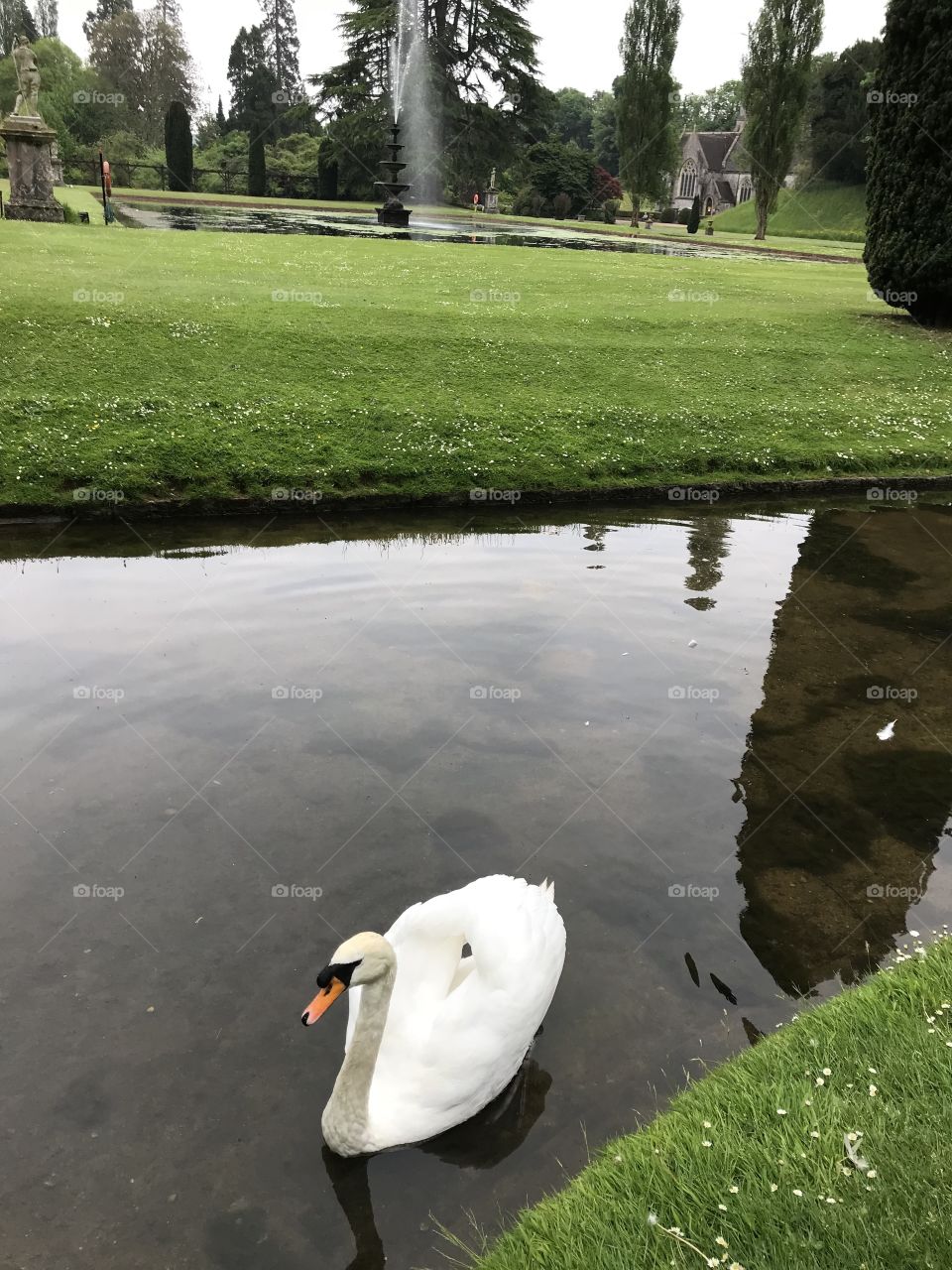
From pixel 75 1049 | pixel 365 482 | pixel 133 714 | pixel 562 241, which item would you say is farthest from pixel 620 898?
pixel 562 241

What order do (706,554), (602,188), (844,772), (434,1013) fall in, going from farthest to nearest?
(602,188) < (706,554) < (844,772) < (434,1013)

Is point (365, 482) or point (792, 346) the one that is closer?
point (365, 482)

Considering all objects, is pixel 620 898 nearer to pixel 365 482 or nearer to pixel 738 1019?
pixel 738 1019

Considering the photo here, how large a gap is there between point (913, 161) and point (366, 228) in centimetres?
2737

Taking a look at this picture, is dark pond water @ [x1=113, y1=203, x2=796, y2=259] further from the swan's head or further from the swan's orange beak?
the swan's orange beak

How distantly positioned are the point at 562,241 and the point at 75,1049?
144 ft

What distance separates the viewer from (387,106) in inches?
2341

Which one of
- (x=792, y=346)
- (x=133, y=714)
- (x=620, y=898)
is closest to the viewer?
(x=620, y=898)

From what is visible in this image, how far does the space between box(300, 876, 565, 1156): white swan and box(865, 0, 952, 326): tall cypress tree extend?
73.3 feet

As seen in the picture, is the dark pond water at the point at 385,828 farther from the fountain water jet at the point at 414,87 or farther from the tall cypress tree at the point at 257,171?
the tall cypress tree at the point at 257,171

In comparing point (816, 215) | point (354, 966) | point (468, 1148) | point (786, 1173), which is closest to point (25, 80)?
point (354, 966)

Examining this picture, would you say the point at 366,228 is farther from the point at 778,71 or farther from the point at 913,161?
the point at 913,161

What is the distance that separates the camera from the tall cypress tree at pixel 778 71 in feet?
144

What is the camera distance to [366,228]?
42.2 meters
